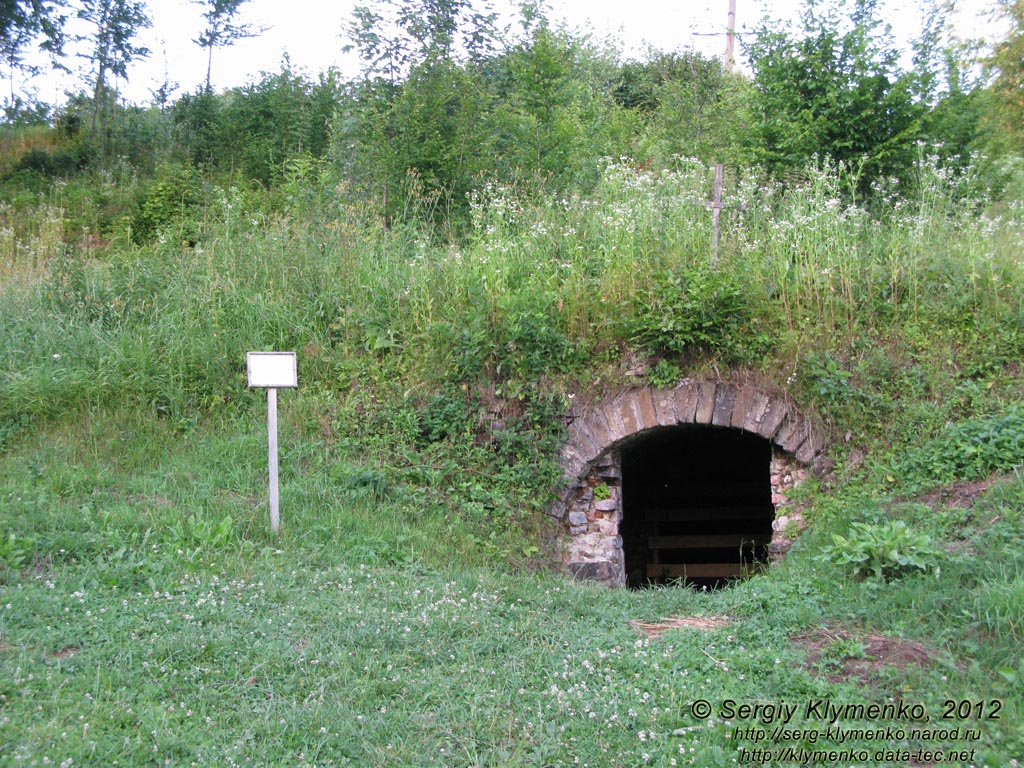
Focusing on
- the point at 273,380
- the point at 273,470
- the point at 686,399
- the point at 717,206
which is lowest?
the point at 273,470

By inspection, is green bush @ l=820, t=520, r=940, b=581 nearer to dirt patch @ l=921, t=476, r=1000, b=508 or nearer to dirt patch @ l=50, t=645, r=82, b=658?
Answer: dirt patch @ l=921, t=476, r=1000, b=508

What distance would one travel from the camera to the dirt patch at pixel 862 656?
14.2 feet

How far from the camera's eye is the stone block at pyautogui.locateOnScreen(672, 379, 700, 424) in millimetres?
7605

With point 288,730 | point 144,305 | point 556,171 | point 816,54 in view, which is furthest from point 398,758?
point 816,54

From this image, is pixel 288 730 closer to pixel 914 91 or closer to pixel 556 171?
pixel 556 171

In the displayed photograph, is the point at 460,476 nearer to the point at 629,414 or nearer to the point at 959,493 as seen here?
the point at 629,414

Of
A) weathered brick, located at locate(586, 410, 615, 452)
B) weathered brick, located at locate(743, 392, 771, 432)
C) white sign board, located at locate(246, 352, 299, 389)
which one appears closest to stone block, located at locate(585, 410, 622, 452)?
weathered brick, located at locate(586, 410, 615, 452)

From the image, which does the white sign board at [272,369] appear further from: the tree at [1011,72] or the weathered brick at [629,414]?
the tree at [1011,72]

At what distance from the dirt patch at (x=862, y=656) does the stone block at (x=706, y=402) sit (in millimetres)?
3019

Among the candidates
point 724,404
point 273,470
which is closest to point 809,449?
point 724,404

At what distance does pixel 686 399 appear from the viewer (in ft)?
25.0

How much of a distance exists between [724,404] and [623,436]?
3.11ft

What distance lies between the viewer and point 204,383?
841 centimetres

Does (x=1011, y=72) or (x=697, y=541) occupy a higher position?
(x=1011, y=72)
